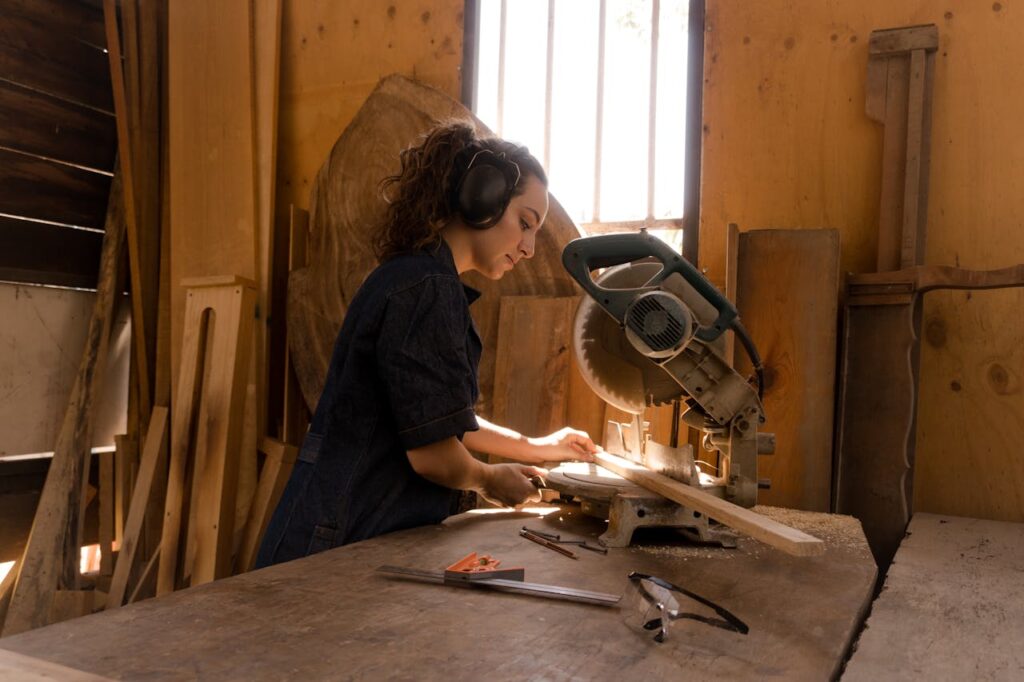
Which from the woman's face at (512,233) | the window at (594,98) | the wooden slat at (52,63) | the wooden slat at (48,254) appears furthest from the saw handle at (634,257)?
the wooden slat at (52,63)

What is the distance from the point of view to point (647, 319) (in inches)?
61.7

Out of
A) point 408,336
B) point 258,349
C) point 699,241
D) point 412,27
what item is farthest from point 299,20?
point 408,336

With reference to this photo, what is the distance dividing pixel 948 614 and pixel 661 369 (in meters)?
0.71

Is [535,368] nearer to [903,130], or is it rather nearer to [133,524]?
[903,130]

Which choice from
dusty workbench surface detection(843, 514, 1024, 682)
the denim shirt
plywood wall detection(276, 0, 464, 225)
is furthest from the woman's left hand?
plywood wall detection(276, 0, 464, 225)

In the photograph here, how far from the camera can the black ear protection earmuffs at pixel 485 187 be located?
169 centimetres

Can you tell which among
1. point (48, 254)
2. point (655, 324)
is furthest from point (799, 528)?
point (48, 254)

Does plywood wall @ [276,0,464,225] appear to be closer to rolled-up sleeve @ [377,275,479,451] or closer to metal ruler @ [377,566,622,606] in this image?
rolled-up sleeve @ [377,275,479,451]

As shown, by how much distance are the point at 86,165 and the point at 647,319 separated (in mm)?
2919

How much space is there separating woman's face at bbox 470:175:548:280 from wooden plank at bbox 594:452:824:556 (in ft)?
1.73

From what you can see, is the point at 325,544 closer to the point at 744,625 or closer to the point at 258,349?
the point at 744,625

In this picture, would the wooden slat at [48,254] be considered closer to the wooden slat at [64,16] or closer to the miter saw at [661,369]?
the wooden slat at [64,16]

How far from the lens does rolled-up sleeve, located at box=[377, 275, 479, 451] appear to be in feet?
4.96

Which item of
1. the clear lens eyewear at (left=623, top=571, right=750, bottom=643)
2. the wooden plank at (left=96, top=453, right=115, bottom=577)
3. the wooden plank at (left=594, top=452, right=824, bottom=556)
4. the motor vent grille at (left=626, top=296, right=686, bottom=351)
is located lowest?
the wooden plank at (left=96, top=453, right=115, bottom=577)
